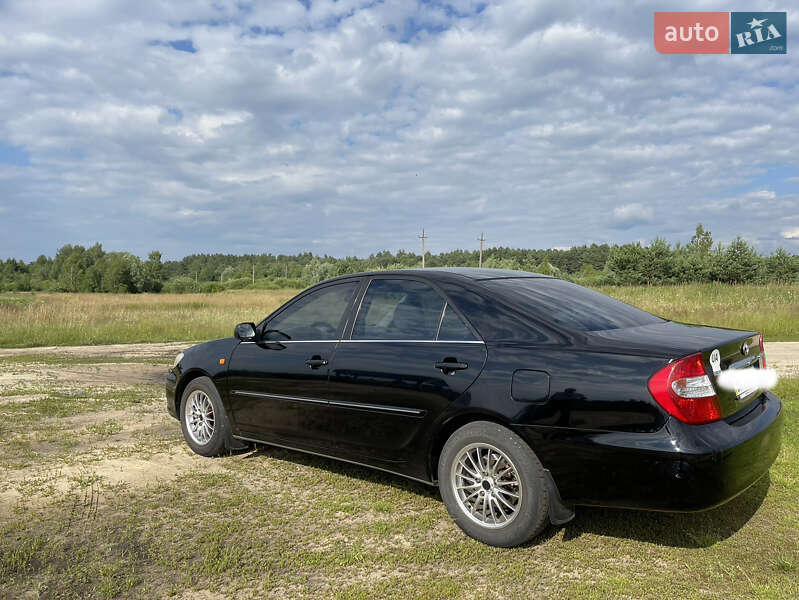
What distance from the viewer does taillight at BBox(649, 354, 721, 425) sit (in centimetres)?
304

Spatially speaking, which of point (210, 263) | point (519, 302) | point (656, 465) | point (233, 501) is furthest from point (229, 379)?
point (210, 263)

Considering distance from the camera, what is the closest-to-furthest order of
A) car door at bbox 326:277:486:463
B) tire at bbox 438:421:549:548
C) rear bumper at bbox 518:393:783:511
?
rear bumper at bbox 518:393:783:511 → tire at bbox 438:421:549:548 → car door at bbox 326:277:486:463

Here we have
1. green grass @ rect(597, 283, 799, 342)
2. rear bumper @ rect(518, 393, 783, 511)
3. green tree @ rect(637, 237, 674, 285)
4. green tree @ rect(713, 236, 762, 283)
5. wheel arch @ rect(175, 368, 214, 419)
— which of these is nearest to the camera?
rear bumper @ rect(518, 393, 783, 511)

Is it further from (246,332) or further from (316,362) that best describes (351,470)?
(246,332)

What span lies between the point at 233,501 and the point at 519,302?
2.41 meters

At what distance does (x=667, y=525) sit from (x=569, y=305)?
4.92 feet

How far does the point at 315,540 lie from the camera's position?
3.61 meters

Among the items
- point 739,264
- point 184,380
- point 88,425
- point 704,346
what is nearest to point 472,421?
point 704,346

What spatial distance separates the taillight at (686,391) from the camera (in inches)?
120

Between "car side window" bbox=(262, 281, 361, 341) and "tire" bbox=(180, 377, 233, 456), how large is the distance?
803 mm

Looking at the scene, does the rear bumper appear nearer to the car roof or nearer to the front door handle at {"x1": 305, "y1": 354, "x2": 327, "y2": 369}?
the car roof

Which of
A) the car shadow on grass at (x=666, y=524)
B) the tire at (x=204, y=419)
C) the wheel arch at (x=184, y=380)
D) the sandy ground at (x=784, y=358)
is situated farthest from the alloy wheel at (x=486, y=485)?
the sandy ground at (x=784, y=358)

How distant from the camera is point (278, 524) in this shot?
384 centimetres

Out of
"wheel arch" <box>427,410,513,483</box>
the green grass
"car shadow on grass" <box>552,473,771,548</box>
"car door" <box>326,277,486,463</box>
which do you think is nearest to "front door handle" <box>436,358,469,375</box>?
"car door" <box>326,277,486,463</box>
